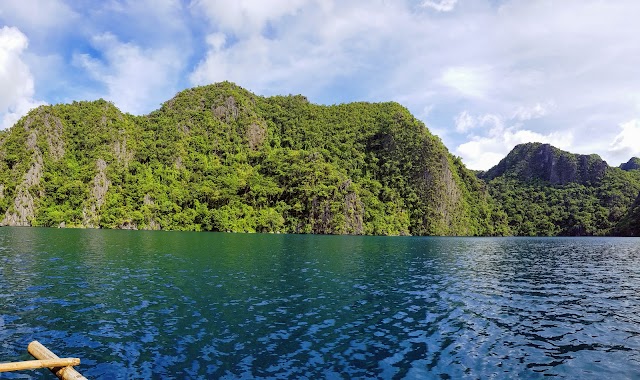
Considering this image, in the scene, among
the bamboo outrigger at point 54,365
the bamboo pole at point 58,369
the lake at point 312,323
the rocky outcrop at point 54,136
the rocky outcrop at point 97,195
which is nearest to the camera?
the bamboo outrigger at point 54,365

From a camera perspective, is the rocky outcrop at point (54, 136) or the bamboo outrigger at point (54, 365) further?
the rocky outcrop at point (54, 136)

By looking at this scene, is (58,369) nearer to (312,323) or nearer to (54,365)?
(54,365)

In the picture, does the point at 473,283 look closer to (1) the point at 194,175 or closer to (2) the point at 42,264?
(2) the point at 42,264

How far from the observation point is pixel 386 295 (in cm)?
3078

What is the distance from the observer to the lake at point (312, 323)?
16125 mm

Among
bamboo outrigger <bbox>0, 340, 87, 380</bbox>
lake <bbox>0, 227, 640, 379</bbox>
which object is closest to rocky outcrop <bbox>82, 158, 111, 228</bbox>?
lake <bbox>0, 227, 640, 379</bbox>

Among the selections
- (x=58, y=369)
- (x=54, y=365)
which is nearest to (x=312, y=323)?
(x=58, y=369)

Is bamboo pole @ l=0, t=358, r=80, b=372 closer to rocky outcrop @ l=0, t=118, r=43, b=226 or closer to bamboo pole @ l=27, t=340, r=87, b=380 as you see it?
bamboo pole @ l=27, t=340, r=87, b=380

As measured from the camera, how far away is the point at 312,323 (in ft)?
72.6

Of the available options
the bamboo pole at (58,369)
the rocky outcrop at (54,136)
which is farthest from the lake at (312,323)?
the rocky outcrop at (54,136)

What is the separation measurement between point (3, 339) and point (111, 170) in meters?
183

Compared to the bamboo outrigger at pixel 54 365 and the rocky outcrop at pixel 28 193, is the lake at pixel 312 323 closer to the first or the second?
the bamboo outrigger at pixel 54 365

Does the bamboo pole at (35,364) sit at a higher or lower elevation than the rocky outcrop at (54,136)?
lower

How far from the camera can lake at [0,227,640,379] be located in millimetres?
16125
